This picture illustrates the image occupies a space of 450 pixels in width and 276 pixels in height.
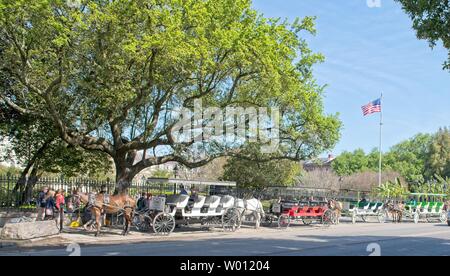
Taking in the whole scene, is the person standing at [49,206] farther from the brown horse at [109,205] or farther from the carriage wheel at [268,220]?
the carriage wheel at [268,220]

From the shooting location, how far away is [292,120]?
30.1 m

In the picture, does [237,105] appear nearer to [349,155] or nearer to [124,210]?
[124,210]

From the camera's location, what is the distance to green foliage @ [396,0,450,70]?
51.6 ft

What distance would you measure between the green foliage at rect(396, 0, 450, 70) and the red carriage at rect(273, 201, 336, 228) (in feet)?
43.0

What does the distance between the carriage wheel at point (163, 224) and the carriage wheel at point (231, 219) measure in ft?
11.2

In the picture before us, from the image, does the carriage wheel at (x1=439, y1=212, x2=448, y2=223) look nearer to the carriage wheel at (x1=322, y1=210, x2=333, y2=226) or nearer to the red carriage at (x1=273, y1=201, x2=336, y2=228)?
the red carriage at (x1=273, y1=201, x2=336, y2=228)

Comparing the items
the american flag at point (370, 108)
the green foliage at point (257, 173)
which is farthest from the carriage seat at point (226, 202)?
the american flag at point (370, 108)

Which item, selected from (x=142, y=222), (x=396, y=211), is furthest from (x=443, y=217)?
(x=142, y=222)

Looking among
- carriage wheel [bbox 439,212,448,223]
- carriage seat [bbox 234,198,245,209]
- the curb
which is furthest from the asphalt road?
carriage wheel [bbox 439,212,448,223]

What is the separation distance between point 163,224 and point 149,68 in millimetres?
7060

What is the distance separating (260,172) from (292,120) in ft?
56.4

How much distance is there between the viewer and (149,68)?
2341 centimetres

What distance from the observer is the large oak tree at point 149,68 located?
21547 millimetres
